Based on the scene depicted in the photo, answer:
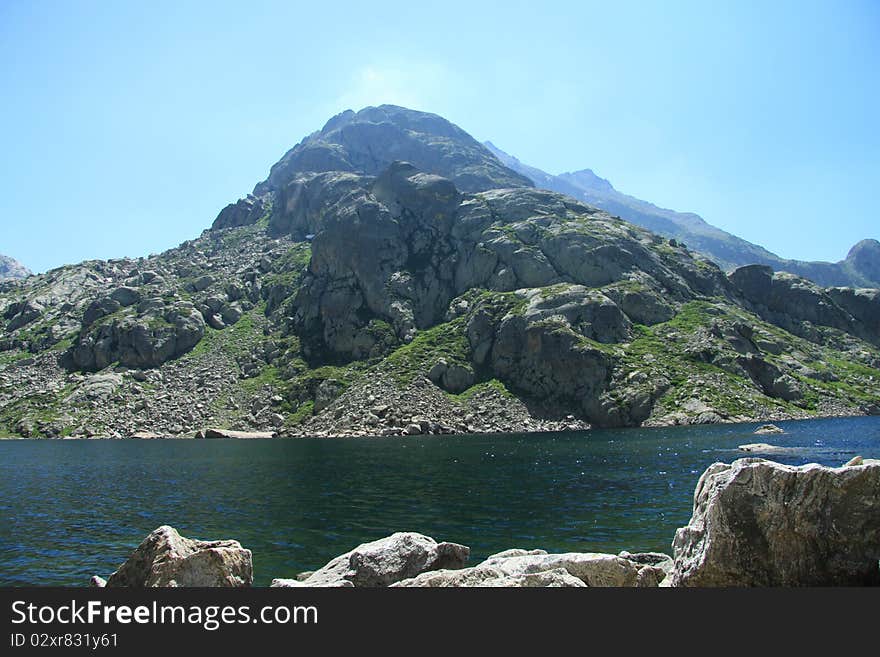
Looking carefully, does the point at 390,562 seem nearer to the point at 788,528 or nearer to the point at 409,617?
the point at 409,617

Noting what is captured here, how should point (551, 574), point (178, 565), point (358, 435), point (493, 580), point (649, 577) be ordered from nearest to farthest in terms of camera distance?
1. point (551, 574)
2. point (493, 580)
3. point (178, 565)
4. point (649, 577)
5. point (358, 435)

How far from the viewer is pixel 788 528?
1673 centimetres

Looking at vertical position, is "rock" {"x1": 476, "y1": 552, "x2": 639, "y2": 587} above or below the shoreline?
above

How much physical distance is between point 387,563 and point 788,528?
1498 cm

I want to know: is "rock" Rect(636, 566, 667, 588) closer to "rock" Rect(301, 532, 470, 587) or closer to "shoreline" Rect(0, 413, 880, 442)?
"rock" Rect(301, 532, 470, 587)

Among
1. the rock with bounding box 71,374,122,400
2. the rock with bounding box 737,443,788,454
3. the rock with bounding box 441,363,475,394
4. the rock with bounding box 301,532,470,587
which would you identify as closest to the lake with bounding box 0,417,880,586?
the rock with bounding box 737,443,788,454

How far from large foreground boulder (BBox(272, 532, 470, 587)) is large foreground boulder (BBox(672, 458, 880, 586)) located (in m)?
10.5

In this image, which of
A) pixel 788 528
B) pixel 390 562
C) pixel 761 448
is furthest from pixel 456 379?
pixel 788 528

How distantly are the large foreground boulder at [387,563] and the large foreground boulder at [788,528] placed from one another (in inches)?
413

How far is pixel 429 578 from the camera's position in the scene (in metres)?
18.6

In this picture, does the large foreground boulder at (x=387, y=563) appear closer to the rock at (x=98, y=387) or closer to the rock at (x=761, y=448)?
the rock at (x=761, y=448)

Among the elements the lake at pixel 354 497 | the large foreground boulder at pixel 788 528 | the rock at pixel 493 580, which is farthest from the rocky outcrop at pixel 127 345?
the large foreground boulder at pixel 788 528

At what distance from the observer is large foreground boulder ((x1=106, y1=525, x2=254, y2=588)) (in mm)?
20125

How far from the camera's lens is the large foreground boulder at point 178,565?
2012cm
